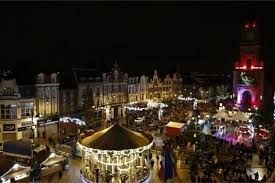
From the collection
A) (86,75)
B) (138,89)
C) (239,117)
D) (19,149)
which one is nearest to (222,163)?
(19,149)

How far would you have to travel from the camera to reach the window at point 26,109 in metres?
40.5

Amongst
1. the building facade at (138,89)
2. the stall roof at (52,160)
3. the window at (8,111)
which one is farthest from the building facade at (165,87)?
the stall roof at (52,160)

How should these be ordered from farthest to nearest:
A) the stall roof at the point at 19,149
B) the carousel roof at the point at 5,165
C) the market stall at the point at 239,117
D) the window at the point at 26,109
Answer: the market stall at the point at 239,117 → the window at the point at 26,109 → the stall roof at the point at 19,149 → the carousel roof at the point at 5,165

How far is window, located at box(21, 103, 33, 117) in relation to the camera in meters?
40.5

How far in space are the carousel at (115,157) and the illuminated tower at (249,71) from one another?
40601 millimetres

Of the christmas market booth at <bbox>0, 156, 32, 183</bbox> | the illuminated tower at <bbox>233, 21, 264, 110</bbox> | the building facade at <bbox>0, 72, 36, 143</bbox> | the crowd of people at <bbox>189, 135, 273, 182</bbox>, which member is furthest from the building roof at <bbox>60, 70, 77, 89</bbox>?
the illuminated tower at <bbox>233, 21, 264, 110</bbox>

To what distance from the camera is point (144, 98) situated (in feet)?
208

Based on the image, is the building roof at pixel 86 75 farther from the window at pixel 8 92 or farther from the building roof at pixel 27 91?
the window at pixel 8 92

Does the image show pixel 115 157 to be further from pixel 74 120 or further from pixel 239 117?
pixel 239 117

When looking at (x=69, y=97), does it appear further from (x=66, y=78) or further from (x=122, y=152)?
(x=122, y=152)

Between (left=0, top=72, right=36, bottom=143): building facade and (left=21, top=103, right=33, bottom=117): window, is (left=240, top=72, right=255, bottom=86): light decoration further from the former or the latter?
(left=0, top=72, right=36, bottom=143): building facade

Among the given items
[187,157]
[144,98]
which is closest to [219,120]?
[187,157]

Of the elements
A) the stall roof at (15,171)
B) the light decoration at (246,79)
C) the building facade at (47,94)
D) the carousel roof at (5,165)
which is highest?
the light decoration at (246,79)

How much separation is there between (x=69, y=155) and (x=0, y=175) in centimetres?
944
